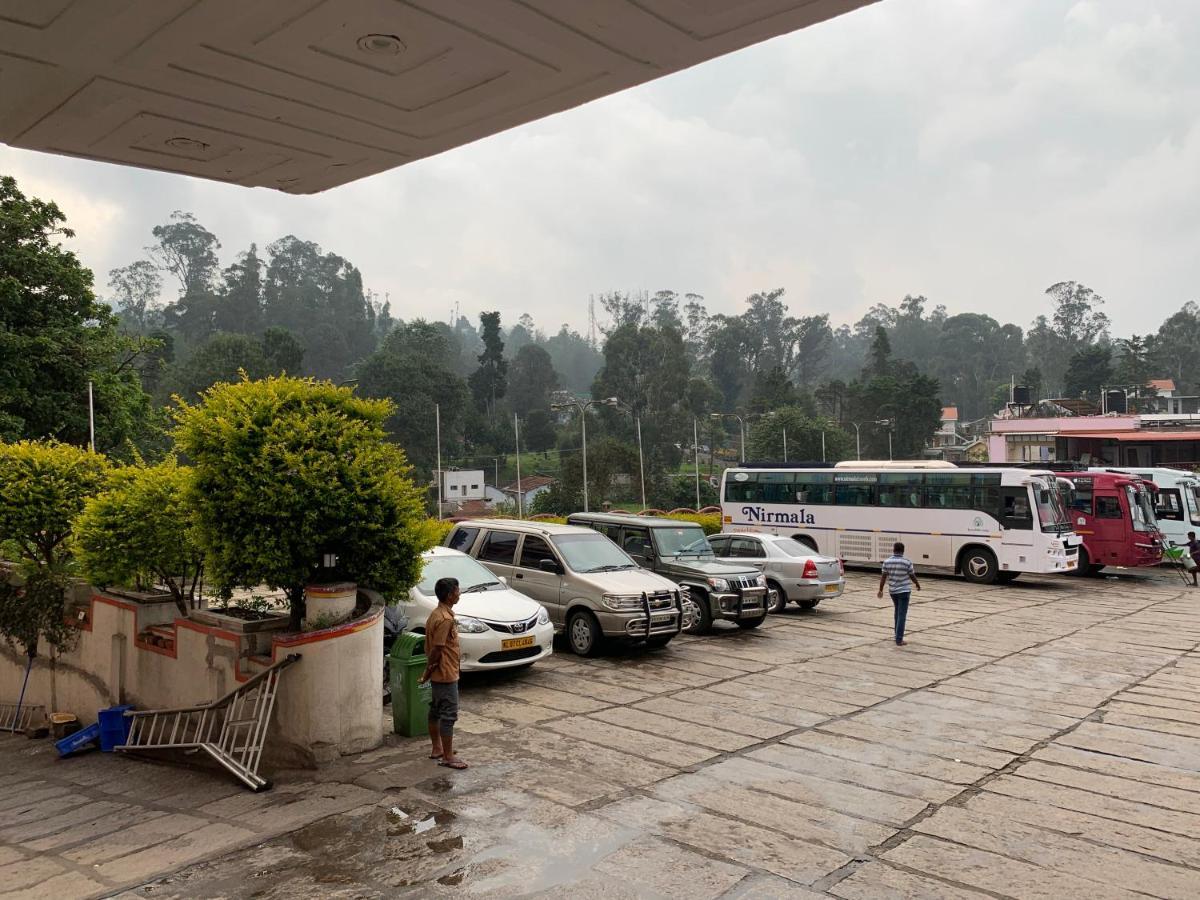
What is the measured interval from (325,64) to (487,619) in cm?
752

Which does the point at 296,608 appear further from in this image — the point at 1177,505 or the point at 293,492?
the point at 1177,505

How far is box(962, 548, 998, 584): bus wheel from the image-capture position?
69.7ft

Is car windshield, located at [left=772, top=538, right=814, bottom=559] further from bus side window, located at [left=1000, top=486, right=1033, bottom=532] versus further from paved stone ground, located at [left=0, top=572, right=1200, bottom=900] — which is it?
bus side window, located at [left=1000, top=486, right=1033, bottom=532]

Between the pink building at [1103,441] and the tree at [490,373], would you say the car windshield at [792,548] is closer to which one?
the pink building at [1103,441]

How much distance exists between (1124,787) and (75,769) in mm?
9432

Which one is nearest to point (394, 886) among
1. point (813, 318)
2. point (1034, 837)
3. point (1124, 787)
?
point (1034, 837)

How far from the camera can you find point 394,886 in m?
5.14

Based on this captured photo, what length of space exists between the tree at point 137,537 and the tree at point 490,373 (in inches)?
3175

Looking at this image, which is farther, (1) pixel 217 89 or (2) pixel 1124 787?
(2) pixel 1124 787

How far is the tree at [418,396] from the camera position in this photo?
230ft

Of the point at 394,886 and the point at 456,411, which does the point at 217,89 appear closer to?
the point at 394,886

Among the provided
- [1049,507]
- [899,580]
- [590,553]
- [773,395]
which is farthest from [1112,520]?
[773,395]

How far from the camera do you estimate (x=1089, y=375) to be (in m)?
93.4

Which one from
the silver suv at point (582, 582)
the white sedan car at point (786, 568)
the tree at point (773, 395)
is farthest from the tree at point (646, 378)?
the silver suv at point (582, 582)
